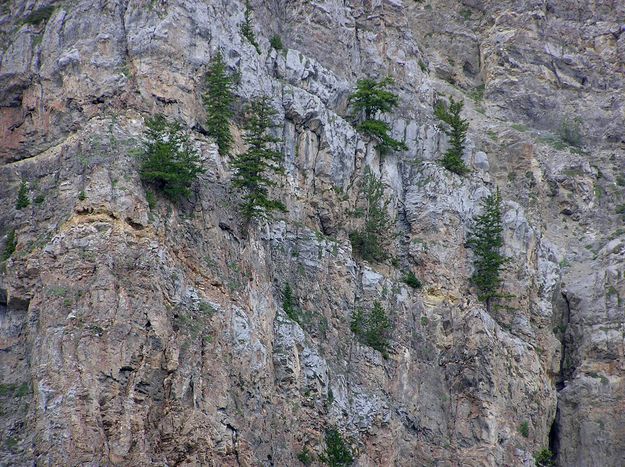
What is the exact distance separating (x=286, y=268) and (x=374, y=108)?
44.0ft

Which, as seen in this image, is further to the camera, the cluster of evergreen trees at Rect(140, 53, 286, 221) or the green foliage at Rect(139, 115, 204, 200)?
the cluster of evergreen trees at Rect(140, 53, 286, 221)

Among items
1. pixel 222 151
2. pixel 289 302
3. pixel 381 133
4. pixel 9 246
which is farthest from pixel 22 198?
pixel 381 133

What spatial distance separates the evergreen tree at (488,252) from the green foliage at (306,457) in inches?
619

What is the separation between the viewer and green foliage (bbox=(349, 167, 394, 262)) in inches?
2376

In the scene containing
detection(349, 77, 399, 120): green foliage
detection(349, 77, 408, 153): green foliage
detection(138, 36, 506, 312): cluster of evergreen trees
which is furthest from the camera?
detection(349, 77, 399, 120): green foliage

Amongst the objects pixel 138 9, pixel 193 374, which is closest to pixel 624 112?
pixel 138 9

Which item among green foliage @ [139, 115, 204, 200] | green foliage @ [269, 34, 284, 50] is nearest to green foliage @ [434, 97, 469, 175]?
green foliage @ [269, 34, 284, 50]

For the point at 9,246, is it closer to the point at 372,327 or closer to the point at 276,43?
the point at 372,327

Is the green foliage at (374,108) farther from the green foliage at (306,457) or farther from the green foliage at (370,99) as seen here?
the green foliage at (306,457)

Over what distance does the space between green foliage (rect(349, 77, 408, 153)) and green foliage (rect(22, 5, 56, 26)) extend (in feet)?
59.2

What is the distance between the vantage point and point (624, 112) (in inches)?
3073

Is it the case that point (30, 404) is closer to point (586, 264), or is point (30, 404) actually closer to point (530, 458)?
point (530, 458)

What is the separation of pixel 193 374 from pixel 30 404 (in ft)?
22.6

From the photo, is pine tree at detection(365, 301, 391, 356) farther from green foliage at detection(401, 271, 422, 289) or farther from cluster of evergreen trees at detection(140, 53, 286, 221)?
cluster of evergreen trees at detection(140, 53, 286, 221)
